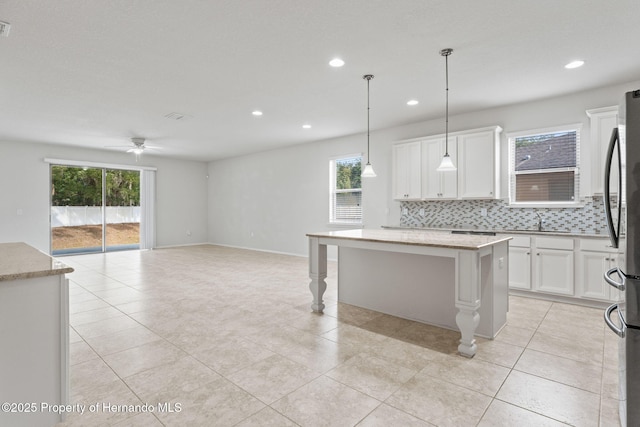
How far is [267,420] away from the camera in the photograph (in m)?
1.75

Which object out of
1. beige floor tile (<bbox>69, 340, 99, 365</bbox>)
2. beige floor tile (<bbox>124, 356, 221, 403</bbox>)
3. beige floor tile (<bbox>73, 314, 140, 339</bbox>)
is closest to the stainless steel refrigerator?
beige floor tile (<bbox>124, 356, 221, 403</bbox>)

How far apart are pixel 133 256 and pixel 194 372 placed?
255 inches

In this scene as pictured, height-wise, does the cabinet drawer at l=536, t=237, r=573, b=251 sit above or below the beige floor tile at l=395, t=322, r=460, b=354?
above

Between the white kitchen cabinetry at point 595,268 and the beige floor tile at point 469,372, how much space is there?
2.29 metres

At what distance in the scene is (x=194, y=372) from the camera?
2.27 meters

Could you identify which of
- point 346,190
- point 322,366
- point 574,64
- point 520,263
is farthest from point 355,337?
point 346,190

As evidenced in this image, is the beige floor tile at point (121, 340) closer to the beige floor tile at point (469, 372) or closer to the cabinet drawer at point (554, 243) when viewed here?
the beige floor tile at point (469, 372)

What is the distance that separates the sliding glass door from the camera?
7.66m

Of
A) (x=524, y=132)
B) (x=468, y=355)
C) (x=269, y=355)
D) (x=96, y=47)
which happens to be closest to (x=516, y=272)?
(x=524, y=132)

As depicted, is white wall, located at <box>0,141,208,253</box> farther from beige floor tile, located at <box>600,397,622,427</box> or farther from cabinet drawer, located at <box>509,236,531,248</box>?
beige floor tile, located at <box>600,397,622,427</box>

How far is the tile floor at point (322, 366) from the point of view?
5.96 feet

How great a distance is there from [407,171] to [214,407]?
451 centimetres

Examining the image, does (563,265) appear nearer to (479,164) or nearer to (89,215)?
(479,164)

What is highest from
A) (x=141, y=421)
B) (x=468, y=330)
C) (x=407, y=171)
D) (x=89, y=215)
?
(x=407, y=171)
